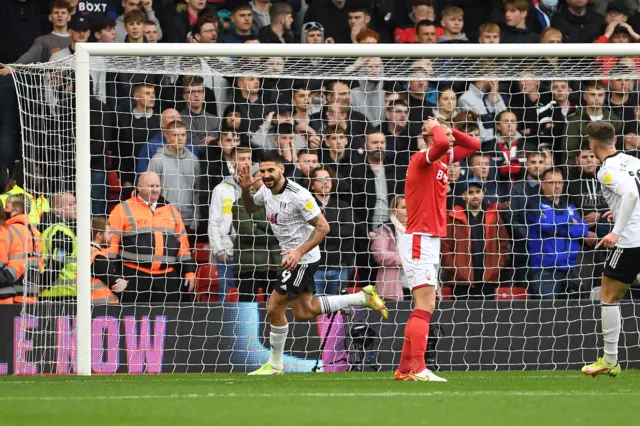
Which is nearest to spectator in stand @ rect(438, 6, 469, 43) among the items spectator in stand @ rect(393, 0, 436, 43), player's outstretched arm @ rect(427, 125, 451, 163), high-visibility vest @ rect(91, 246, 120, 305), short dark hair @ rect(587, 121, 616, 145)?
spectator in stand @ rect(393, 0, 436, 43)

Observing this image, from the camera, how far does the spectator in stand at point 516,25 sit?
1477 cm

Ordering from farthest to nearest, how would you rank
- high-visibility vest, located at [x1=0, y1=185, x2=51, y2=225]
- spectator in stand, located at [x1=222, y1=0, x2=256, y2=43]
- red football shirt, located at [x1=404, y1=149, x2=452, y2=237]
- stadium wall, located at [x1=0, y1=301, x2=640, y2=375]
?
spectator in stand, located at [x1=222, y1=0, x2=256, y2=43]
high-visibility vest, located at [x1=0, y1=185, x2=51, y2=225]
stadium wall, located at [x1=0, y1=301, x2=640, y2=375]
red football shirt, located at [x1=404, y1=149, x2=452, y2=237]

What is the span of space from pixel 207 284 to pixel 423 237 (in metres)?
3.82

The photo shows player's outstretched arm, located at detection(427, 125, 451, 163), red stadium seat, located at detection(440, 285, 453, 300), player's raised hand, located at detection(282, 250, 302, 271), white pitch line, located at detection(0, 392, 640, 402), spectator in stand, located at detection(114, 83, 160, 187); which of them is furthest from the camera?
red stadium seat, located at detection(440, 285, 453, 300)

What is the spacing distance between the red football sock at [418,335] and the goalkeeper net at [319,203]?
2.81 m

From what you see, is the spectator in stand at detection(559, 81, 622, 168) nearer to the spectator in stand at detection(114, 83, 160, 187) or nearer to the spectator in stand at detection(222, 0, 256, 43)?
the spectator in stand at detection(222, 0, 256, 43)

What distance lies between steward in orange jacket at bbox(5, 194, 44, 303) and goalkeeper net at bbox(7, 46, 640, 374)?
0.17 feet

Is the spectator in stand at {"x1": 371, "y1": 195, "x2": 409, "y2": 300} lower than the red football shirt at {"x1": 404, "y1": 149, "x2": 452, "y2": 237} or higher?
lower

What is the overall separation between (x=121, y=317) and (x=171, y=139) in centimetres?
211

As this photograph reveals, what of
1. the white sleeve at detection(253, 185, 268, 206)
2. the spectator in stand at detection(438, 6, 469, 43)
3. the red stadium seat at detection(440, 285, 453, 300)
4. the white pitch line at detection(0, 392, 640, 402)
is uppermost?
the spectator in stand at detection(438, 6, 469, 43)

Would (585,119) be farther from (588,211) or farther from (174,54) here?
(174,54)

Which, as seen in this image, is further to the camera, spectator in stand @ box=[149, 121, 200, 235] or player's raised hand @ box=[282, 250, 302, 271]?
spectator in stand @ box=[149, 121, 200, 235]

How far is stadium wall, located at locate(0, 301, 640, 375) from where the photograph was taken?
37.4 feet

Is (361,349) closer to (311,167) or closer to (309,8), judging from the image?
(311,167)
